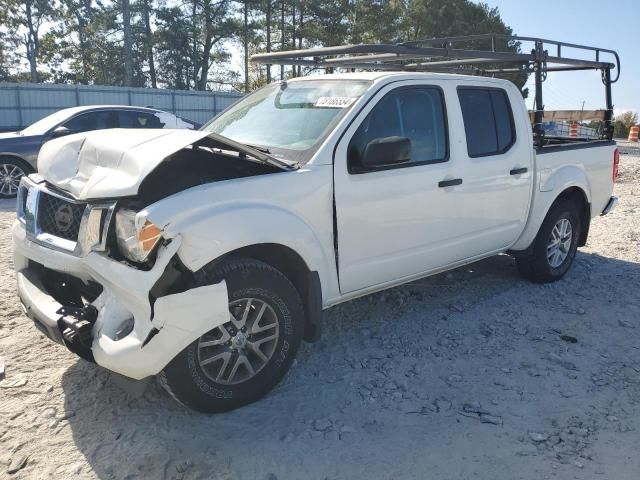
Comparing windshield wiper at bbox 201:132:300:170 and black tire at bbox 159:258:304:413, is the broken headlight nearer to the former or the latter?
black tire at bbox 159:258:304:413

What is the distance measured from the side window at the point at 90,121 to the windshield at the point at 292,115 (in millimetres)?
6315

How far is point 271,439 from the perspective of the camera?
3094mm

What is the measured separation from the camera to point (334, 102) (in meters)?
3.99

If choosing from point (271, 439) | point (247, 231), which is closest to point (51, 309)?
point (247, 231)

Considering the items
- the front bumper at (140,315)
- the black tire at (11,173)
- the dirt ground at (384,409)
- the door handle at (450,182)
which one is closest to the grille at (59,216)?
the front bumper at (140,315)

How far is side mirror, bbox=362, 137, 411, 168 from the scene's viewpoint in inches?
144

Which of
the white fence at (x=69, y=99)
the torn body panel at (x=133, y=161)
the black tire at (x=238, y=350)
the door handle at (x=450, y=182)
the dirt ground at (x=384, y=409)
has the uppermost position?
the white fence at (x=69, y=99)

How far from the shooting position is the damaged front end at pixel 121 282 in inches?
113

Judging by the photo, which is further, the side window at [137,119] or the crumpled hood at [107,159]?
the side window at [137,119]

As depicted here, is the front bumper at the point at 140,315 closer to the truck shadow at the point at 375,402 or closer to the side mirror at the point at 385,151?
the truck shadow at the point at 375,402

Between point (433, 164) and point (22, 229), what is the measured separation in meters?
2.80

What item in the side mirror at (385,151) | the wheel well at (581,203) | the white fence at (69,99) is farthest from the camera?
the white fence at (69,99)

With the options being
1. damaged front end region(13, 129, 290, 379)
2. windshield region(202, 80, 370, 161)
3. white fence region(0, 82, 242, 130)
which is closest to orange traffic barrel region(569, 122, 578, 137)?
windshield region(202, 80, 370, 161)

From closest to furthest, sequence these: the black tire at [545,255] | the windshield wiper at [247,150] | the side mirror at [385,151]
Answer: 1. the windshield wiper at [247,150]
2. the side mirror at [385,151]
3. the black tire at [545,255]
